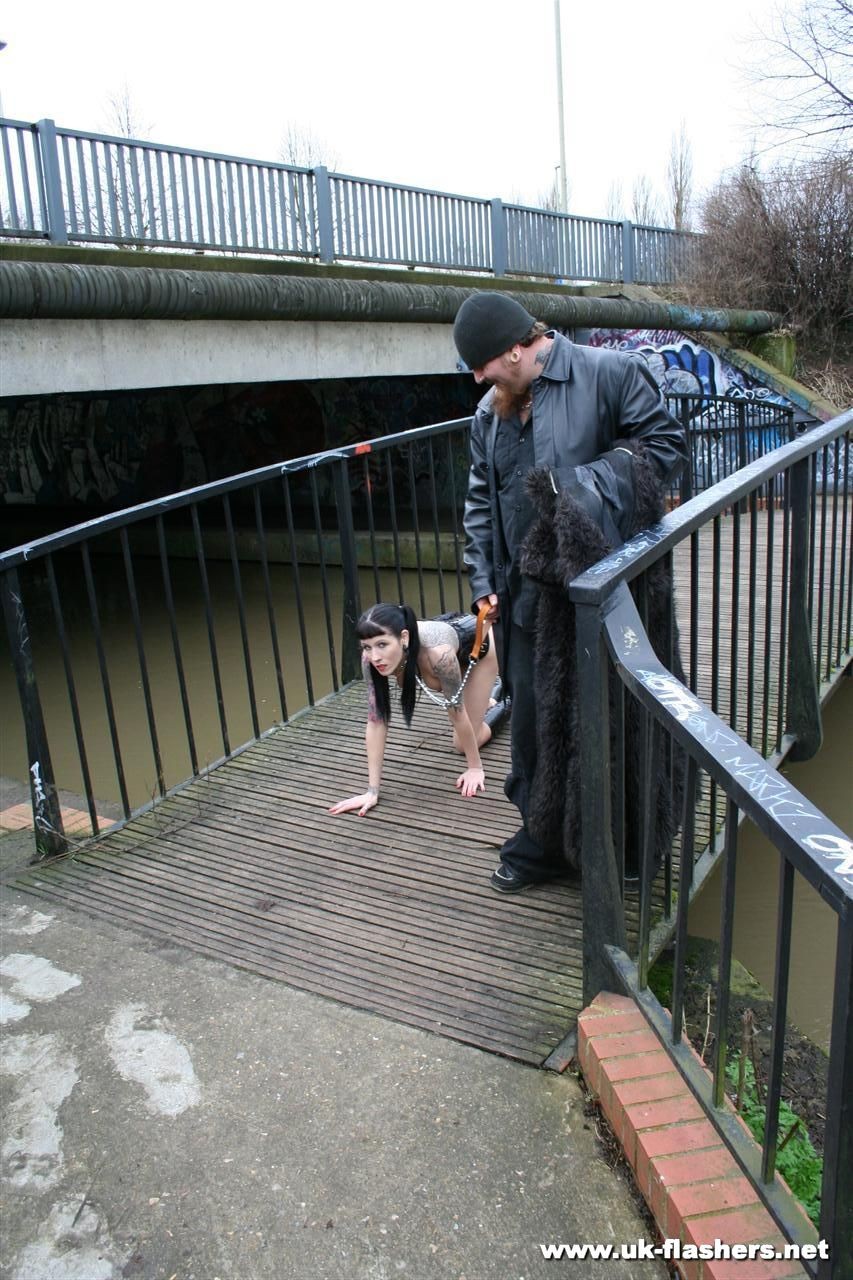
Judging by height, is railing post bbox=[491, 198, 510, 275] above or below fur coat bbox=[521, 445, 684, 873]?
above

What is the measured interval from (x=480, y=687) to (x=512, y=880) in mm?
975

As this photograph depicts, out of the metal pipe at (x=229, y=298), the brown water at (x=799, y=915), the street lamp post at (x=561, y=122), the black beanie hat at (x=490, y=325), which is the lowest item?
the brown water at (x=799, y=915)

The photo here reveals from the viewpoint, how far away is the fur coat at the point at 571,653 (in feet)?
8.13

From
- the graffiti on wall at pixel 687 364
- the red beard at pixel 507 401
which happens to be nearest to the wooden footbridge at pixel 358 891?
the red beard at pixel 507 401

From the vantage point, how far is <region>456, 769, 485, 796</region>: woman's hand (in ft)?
12.3

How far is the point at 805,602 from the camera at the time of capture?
3.71 meters

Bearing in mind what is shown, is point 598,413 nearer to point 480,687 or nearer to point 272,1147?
point 480,687

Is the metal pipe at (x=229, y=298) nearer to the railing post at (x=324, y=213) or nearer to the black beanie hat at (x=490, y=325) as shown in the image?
the railing post at (x=324, y=213)

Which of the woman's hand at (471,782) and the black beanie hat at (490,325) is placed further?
the woman's hand at (471,782)

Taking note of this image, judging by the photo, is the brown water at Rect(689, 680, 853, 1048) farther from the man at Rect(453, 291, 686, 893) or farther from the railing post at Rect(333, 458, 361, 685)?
the railing post at Rect(333, 458, 361, 685)

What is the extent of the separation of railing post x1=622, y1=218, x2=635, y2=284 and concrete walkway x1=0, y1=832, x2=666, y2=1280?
13.6m

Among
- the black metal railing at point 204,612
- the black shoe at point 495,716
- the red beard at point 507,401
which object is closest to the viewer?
the red beard at point 507,401

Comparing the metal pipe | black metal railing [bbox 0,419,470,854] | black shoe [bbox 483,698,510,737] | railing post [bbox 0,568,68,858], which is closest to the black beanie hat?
black metal railing [bbox 0,419,470,854]

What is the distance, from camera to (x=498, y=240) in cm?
1201
